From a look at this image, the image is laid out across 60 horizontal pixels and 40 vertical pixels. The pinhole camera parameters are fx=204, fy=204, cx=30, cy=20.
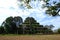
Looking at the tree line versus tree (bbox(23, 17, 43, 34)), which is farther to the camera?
tree (bbox(23, 17, 43, 34))

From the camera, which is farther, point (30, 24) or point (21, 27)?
point (30, 24)

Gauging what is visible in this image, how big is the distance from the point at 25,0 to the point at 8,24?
42.8 metres

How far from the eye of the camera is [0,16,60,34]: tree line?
50.9 metres

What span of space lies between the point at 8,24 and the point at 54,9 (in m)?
42.2

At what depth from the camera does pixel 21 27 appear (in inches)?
2175

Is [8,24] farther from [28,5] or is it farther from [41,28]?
[28,5]

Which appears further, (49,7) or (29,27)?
(29,27)

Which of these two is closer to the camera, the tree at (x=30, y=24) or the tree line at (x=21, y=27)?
the tree line at (x=21, y=27)

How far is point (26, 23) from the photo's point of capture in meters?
61.4

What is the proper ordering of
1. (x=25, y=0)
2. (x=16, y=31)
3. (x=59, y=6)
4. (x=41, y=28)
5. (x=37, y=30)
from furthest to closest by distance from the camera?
1. (x=41, y=28)
2. (x=37, y=30)
3. (x=16, y=31)
4. (x=59, y=6)
5. (x=25, y=0)

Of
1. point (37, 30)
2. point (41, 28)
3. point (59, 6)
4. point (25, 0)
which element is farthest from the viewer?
point (41, 28)

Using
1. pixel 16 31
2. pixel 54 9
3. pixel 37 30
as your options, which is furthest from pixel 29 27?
pixel 54 9

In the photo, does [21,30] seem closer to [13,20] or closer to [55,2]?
[13,20]

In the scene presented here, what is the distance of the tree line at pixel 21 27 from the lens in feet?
167
